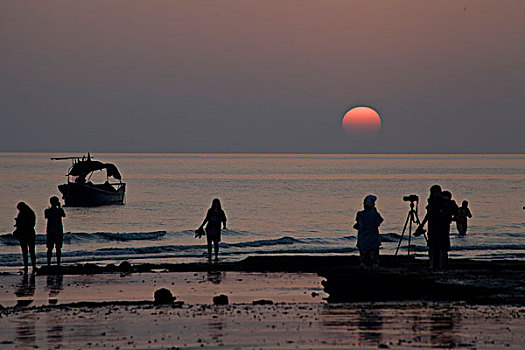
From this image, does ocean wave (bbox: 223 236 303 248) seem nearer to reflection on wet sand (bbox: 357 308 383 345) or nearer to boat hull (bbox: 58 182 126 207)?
reflection on wet sand (bbox: 357 308 383 345)

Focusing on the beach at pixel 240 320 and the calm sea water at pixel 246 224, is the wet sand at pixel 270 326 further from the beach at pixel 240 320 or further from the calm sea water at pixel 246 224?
the calm sea water at pixel 246 224

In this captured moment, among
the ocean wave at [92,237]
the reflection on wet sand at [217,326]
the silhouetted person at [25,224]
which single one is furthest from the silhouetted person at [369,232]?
the ocean wave at [92,237]

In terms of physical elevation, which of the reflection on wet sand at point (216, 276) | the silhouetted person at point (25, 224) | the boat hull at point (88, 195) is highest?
the boat hull at point (88, 195)

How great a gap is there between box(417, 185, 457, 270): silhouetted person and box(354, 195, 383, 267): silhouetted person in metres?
0.93

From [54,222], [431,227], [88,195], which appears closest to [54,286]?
[54,222]

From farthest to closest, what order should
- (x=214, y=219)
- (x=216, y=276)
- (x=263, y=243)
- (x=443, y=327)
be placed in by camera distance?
(x=263, y=243), (x=214, y=219), (x=216, y=276), (x=443, y=327)

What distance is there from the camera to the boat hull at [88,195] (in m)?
70.7

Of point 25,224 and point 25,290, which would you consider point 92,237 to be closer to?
point 25,224

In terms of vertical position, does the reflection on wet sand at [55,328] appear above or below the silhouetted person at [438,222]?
below

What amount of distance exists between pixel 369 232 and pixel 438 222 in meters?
1.46

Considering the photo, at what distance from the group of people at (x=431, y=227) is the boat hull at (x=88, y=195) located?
184ft

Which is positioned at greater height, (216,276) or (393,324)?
(216,276)

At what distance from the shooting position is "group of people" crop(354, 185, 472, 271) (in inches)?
637

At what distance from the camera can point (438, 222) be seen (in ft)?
53.4
